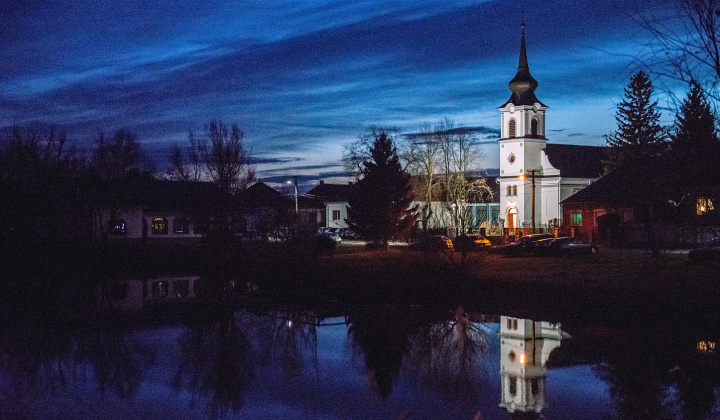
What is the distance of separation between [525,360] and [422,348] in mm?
2512

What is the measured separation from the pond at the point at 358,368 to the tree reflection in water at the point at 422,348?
0.04m

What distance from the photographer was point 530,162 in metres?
81.1

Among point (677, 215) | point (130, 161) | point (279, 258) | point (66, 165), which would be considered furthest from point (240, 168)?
point (677, 215)

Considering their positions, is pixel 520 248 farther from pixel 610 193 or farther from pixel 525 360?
pixel 525 360

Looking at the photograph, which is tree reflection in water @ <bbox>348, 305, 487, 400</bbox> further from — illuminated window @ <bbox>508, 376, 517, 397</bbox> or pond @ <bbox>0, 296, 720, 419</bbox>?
illuminated window @ <bbox>508, 376, 517, 397</bbox>

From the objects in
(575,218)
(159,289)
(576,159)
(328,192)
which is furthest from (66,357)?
(328,192)

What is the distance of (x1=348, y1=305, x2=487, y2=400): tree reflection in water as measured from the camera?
1323 centimetres

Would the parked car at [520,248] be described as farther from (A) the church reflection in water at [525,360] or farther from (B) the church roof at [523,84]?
(B) the church roof at [523,84]

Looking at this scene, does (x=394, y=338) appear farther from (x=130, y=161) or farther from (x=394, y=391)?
(x=130, y=161)

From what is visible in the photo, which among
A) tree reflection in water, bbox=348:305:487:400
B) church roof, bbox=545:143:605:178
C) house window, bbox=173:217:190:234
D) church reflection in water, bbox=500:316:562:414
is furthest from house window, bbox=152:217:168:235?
church reflection in water, bbox=500:316:562:414

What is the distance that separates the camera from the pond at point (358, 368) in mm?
11398

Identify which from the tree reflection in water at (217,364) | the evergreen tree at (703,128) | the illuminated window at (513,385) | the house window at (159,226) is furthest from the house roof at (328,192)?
the illuminated window at (513,385)

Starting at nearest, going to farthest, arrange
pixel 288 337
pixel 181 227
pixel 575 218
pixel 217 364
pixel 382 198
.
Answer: pixel 217 364
pixel 288 337
pixel 382 198
pixel 575 218
pixel 181 227

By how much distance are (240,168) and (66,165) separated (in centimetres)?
1871
